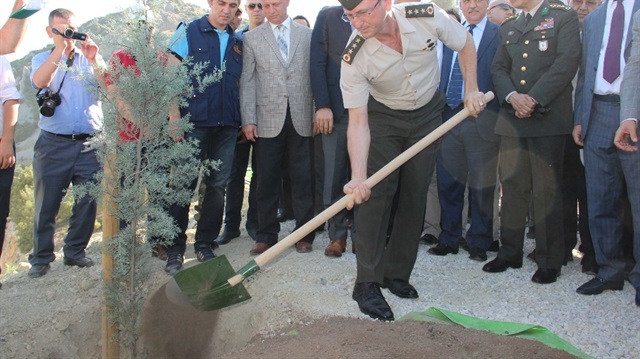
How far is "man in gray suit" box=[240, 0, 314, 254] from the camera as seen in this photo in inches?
212

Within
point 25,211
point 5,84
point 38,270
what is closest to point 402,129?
point 5,84

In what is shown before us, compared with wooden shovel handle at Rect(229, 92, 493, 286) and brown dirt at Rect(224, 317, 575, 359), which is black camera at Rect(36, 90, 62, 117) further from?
brown dirt at Rect(224, 317, 575, 359)

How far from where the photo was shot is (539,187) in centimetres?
477

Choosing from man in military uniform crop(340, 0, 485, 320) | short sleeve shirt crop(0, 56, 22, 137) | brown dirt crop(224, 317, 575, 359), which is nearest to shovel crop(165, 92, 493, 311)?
man in military uniform crop(340, 0, 485, 320)

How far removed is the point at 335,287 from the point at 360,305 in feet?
1.79

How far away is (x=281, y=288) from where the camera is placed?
471 cm

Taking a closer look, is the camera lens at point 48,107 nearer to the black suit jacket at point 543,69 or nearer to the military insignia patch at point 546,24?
the black suit jacket at point 543,69

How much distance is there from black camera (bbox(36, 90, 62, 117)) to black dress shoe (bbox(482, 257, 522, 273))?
3.82m

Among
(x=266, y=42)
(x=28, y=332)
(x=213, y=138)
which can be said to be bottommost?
(x=28, y=332)

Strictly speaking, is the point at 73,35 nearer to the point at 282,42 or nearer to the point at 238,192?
the point at 282,42

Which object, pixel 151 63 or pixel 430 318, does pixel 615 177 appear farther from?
pixel 151 63

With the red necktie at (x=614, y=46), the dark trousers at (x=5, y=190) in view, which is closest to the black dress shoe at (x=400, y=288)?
the red necktie at (x=614, y=46)

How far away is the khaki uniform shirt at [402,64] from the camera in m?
3.91

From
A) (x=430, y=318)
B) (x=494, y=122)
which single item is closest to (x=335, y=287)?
(x=430, y=318)
